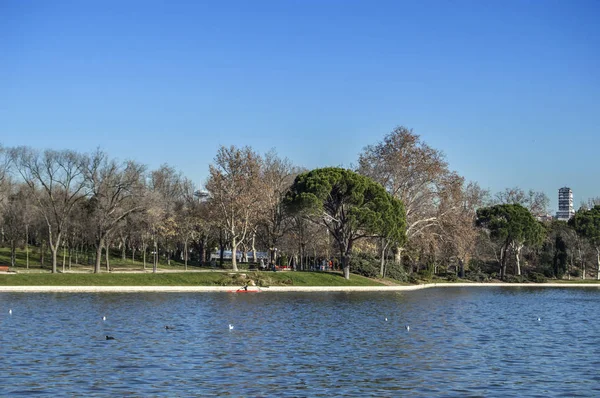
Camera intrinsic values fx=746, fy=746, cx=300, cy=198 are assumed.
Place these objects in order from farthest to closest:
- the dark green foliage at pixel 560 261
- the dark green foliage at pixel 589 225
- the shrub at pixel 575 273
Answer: the shrub at pixel 575 273, the dark green foliage at pixel 589 225, the dark green foliage at pixel 560 261

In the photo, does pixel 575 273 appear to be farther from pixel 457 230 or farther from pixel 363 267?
pixel 363 267

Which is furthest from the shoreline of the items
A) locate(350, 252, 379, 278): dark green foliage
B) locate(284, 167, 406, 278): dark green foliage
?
locate(284, 167, 406, 278): dark green foliage

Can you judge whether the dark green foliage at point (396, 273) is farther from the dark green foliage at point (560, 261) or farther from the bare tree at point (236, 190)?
the dark green foliage at point (560, 261)

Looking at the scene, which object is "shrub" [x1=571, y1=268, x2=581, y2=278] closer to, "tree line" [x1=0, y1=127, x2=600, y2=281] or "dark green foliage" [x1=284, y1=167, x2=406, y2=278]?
"tree line" [x1=0, y1=127, x2=600, y2=281]

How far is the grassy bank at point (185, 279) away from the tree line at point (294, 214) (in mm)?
4293

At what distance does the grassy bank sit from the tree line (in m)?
4.29

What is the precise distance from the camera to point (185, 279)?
79.1 m

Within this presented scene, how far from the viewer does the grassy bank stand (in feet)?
230

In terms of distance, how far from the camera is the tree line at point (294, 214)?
283 feet

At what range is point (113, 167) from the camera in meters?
85.7

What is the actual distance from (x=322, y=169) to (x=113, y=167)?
79.7 ft

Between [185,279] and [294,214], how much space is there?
16.2 m

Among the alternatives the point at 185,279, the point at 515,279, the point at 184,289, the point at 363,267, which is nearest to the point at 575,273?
the point at 515,279

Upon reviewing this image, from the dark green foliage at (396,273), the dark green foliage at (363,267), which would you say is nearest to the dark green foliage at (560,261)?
the dark green foliage at (396,273)
